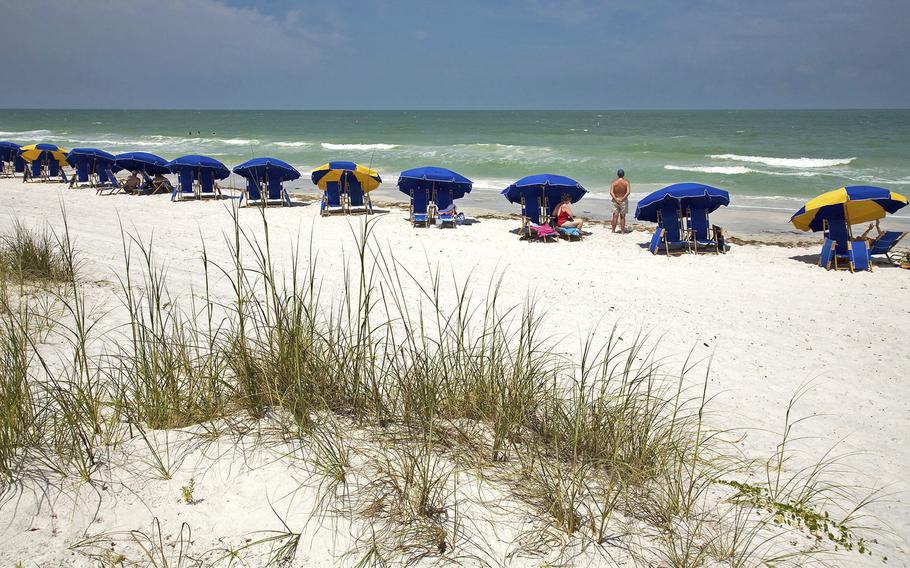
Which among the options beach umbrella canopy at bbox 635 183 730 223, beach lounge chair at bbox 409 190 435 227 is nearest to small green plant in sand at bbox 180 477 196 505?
beach umbrella canopy at bbox 635 183 730 223

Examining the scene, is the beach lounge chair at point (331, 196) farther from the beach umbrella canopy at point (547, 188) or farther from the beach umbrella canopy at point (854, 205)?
the beach umbrella canopy at point (854, 205)

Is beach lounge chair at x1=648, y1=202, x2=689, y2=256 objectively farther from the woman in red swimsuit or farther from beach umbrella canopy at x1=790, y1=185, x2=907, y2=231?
beach umbrella canopy at x1=790, y1=185, x2=907, y2=231

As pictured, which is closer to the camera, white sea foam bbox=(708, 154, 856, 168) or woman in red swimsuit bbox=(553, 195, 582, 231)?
woman in red swimsuit bbox=(553, 195, 582, 231)

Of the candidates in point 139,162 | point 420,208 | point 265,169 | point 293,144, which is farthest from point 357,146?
point 420,208

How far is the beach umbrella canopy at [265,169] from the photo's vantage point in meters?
13.1

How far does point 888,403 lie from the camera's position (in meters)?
4.50

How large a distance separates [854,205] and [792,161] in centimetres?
2179

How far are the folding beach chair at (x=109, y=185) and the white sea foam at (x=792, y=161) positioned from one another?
26.3 m

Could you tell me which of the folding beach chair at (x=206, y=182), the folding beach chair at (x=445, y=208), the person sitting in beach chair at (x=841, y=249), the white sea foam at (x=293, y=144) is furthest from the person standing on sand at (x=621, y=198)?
the white sea foam at (x=293, y=144)

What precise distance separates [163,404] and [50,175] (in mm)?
20782

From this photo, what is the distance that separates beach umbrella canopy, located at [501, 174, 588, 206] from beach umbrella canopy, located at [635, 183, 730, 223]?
1608mm

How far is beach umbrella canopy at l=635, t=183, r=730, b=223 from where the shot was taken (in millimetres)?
9883

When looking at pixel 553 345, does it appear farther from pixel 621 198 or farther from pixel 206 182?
pixel 206 182

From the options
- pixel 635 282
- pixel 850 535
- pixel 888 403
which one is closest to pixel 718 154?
pixel 635 282
